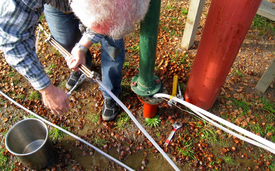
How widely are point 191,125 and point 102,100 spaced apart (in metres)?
1.22

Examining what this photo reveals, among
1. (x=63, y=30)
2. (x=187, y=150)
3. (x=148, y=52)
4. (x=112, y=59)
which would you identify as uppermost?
(x=148, y=52)

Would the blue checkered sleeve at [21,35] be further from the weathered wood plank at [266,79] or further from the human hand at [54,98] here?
the weathered wood plank at [266,79]

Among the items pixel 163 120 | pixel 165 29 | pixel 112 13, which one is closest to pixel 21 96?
pixel 163 120

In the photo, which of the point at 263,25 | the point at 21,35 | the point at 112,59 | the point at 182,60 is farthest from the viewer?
the point at 263,25

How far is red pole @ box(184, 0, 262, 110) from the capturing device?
1.39 meters

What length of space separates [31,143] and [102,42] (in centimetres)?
146

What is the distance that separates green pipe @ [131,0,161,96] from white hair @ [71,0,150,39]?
0.32 m

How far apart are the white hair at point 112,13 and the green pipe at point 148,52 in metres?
0.32

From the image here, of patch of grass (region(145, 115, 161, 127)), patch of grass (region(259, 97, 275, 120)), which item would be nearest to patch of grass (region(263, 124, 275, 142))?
patch of grass (region(259, 97, 275, 120))

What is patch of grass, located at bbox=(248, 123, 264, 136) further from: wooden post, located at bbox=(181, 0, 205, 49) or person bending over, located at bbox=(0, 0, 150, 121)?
person bending over, located at bbox=(0, 0, 150, 121)

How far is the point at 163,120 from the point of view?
2.36 m

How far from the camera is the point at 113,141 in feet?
7.45

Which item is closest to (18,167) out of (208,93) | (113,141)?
(113,141)

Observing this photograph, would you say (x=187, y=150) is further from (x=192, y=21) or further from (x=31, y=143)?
(x=31, y=143)
